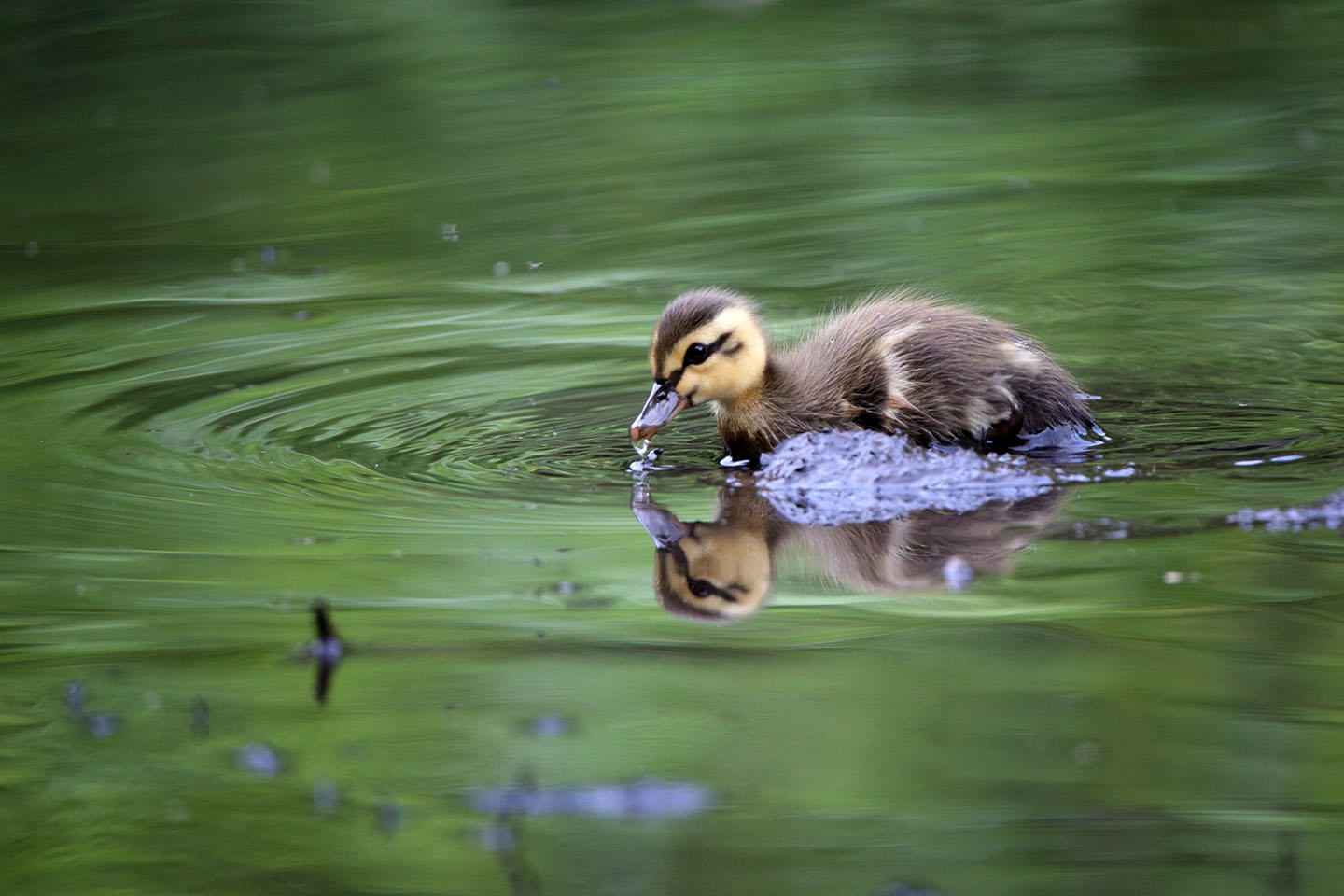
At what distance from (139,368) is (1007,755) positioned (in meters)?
4.54

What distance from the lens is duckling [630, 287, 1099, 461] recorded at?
17.0 ft

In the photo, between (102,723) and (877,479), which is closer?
(102,723)

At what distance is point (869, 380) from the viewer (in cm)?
538

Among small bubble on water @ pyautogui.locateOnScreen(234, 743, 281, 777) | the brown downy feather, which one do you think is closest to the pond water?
small bubble on water @ pyautogui.locateOnScreen(234, 743, 281, 777)

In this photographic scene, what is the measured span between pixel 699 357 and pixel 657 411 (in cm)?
20

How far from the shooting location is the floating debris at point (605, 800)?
2.95 m

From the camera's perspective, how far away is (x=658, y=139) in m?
10.2

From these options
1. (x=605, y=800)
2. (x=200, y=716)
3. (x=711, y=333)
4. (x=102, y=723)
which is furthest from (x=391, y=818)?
(x=711, y=333)

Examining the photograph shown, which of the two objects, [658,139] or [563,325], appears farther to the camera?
[658,139]

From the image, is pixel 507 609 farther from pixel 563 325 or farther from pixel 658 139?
pixel 658 139

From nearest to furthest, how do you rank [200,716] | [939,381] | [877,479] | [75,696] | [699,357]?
[200,716], [75,696], [877,479], [939,381], [699,357]

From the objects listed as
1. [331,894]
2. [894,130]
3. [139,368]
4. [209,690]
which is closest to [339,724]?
[209,690]

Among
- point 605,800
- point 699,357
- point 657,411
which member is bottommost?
point 605,800

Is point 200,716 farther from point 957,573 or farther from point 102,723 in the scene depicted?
point 957,573
